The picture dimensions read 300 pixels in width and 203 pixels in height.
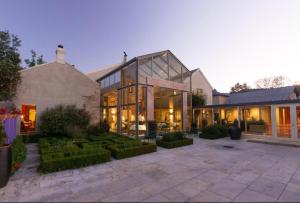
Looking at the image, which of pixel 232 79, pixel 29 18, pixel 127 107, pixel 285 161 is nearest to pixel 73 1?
pixel 29 18

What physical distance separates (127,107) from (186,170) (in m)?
8.10

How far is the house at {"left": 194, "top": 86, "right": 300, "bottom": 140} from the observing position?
9.90 m

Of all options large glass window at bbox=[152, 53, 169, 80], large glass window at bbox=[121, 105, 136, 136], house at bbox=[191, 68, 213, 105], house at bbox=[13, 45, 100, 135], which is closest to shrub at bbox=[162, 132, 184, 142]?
large glass window at bbox=[121, 105, 136, 136]

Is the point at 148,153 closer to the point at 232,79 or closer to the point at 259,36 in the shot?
the point at 259,36

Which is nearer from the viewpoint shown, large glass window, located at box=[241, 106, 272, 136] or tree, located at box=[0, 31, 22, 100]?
tree, located at box=[0, 31, 22, 100]

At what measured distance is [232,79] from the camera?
4394 centimetres

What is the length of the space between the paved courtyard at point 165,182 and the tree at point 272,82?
36.9 metres

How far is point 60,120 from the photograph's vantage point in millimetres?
10203

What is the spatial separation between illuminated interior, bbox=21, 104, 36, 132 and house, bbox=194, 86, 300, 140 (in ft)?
49.0

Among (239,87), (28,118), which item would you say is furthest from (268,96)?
(28,118)

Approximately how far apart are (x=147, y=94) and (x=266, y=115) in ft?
36.6

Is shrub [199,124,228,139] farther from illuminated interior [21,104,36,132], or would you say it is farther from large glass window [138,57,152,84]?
illuminated interior [21,104,36,132]

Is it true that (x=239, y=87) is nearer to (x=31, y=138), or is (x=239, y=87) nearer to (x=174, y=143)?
(x=174, y=143)

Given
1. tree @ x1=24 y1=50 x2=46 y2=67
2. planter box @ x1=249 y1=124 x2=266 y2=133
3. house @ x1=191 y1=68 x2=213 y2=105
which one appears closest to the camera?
planter box @ x1=249 y1=124 x2=266 y2=133
